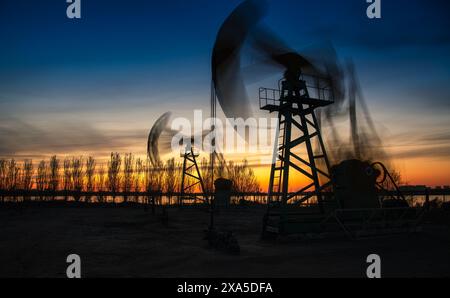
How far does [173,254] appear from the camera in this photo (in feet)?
38.2

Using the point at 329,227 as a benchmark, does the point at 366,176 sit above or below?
above

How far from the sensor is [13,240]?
15055mm

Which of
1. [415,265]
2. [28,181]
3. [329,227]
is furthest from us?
[28,181]
